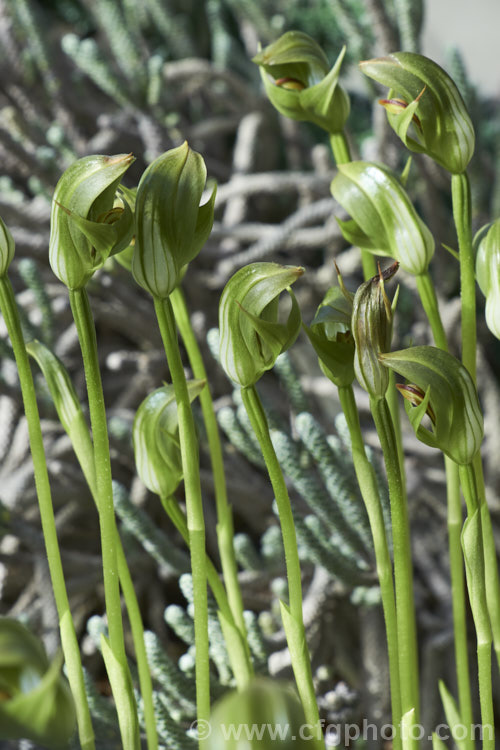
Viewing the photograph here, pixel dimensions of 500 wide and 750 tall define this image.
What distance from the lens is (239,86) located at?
2.21 feet

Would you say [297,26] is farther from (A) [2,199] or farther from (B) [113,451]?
(B) [113,451]

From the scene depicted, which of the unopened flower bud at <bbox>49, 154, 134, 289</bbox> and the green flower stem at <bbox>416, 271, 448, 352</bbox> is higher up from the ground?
the unopened flower bud at <bbox>49, 154, 134, 289</bbox>

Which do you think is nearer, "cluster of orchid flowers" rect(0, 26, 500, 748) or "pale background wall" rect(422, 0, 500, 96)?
"cluster of orchid flowers" rect(0, 26, 500, 748)

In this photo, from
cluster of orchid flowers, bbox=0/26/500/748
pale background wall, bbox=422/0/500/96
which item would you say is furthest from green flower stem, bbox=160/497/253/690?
pale background wall, bbox=422/0/500/96

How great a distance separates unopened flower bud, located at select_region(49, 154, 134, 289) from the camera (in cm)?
17

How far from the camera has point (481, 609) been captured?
0.20m

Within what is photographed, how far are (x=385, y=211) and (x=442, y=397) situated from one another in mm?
61

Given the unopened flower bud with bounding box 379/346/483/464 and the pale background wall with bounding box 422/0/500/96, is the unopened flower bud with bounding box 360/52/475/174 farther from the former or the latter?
the pale background wall with bounding box 422/0/500/96

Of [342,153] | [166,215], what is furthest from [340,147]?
[166,215]

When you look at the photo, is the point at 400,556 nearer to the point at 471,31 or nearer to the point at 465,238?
the point at 465,238

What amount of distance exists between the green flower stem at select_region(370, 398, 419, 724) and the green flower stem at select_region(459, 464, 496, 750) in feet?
0.06

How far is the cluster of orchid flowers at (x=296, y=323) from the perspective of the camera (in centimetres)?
17

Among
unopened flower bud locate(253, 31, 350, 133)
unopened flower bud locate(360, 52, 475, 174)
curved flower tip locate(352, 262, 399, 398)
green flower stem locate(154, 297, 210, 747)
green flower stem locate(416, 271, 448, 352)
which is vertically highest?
unopened flower bud locate(253, 31, 350, 133)

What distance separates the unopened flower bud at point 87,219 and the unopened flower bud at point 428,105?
0.08 m
